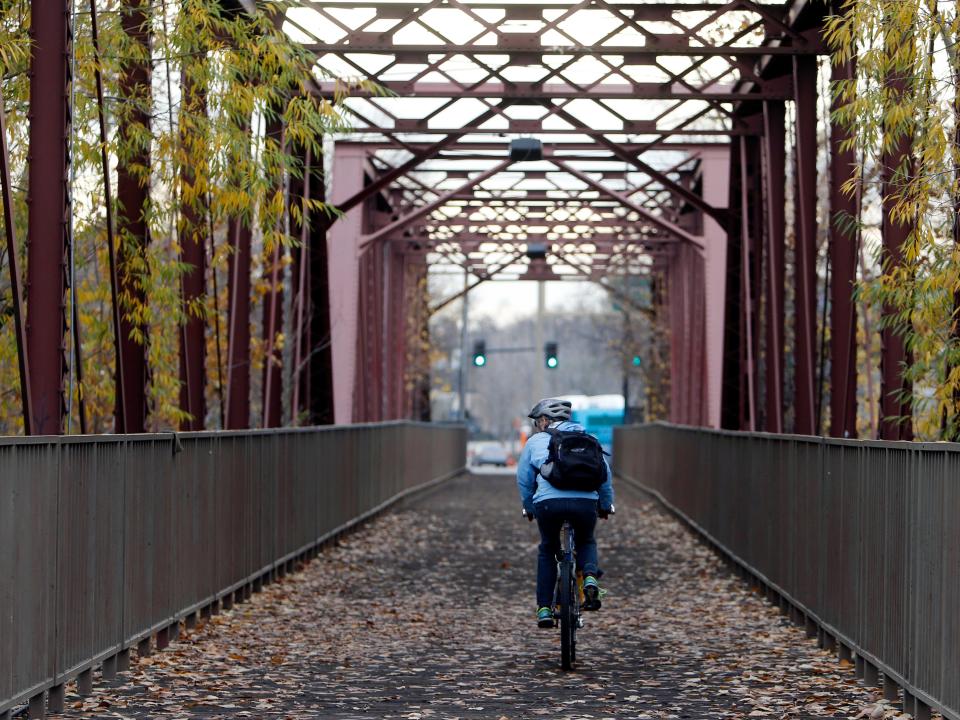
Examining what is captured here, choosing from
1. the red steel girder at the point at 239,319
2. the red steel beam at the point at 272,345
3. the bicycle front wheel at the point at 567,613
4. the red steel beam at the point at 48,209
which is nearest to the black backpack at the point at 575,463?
the bicycle front wheel at the point at 567,613

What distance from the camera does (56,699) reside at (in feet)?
27.6

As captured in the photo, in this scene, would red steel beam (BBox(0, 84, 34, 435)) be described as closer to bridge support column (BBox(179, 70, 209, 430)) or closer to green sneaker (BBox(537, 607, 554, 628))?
green sneaker (BBox(537, 607, 554, 628))

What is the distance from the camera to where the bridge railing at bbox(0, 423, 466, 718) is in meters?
7.82

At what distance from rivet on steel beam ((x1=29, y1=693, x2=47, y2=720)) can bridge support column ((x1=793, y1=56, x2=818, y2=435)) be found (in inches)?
384

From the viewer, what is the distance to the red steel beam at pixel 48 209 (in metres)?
9.77

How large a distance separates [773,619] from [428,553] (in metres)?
6.86

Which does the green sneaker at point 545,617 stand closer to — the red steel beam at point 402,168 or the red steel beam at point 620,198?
the red steel beam at point 402,168

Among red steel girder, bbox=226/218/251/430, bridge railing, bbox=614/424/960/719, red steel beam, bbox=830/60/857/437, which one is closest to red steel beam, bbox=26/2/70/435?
bridge railing, bbox=614/424/960/719

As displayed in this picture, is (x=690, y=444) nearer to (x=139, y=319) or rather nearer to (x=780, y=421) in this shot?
(x=780, y=421)

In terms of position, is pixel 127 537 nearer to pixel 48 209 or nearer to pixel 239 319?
pixel 48 209

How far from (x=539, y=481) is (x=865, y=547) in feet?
6.51

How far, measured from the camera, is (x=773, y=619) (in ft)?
43.0

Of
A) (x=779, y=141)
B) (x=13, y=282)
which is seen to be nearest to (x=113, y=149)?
(x=13, y=282)

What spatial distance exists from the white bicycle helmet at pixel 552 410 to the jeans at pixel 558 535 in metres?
0.59
